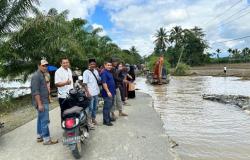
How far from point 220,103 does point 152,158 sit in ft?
36.9

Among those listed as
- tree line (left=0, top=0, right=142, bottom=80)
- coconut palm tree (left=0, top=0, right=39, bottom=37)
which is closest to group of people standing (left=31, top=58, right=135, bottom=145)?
tree line (left=0, top=0, right=142, bottom=80)

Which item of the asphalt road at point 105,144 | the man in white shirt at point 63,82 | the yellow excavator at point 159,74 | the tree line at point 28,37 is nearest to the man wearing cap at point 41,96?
the asphalt road at point 105,144

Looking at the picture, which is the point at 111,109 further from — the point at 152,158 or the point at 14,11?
the point at 14,11

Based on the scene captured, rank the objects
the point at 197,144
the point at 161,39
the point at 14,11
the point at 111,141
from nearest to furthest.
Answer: the point at 111,141 → the point at 197,144 → the point at 14,11 → the point at 161,39

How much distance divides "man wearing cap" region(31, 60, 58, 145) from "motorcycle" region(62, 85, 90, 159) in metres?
0.46

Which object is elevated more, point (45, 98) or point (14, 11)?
point (14, 11)

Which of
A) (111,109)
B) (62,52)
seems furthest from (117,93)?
(62,52)

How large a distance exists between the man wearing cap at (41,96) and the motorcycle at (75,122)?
463 mm

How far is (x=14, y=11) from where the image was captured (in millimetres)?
12727

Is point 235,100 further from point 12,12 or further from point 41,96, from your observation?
point 41,96

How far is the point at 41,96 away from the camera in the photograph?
7.21 metres

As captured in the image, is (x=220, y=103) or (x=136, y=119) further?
(x=220, y=103)

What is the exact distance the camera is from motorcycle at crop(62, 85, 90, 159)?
632 centimetres

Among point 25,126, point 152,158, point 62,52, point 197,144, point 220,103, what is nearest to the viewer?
point 152,158
